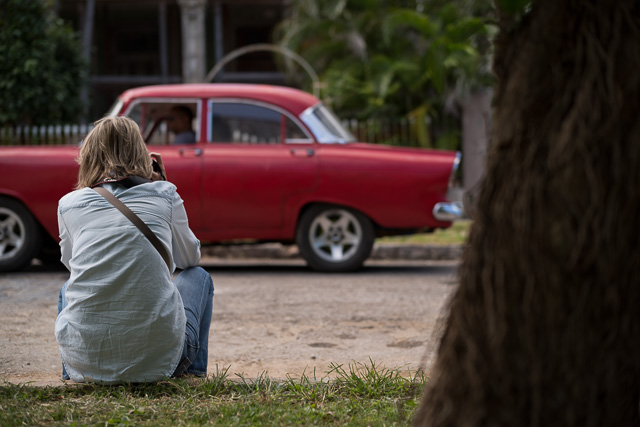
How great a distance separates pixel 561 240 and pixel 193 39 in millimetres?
18153

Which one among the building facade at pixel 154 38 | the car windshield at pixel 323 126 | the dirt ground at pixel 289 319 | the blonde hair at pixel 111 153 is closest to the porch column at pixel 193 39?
the building facade at pixel 154 38

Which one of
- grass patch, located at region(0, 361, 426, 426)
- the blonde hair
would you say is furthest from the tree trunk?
the blonde hair

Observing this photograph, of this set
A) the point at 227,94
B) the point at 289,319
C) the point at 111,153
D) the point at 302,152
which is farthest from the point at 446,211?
the point at 111,153

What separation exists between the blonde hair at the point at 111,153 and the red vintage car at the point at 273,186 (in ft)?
14.1

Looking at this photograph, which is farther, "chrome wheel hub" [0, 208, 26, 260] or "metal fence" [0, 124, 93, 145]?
"metal fence" [0, 124, 93, 145]

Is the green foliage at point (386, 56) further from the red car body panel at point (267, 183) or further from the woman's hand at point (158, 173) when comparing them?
the woman's hand at point (158, 173)

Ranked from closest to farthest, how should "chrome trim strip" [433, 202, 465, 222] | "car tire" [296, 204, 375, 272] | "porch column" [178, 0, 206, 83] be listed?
"chrome trim strip" [433, 202, 465, 222], "car tire" [296, 204, 375, 272], "porch column" [178, 0, 206, 83]

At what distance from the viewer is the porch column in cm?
1905

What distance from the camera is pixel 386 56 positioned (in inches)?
625

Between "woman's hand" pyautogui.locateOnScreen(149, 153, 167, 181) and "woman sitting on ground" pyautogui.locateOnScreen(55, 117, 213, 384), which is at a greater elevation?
"woman's hand" pyautogui.locateOnScreen(149, 153, 167, 181)

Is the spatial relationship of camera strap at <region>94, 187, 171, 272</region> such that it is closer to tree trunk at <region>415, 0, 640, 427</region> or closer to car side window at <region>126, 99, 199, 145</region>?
tree trunk at <region>415, 0, 640, 427</region>

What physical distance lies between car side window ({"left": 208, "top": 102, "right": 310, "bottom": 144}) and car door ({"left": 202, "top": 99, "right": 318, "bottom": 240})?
0.29 feet

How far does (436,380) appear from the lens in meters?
2.06

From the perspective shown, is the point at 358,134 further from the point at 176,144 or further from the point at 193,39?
the point at 193,39
